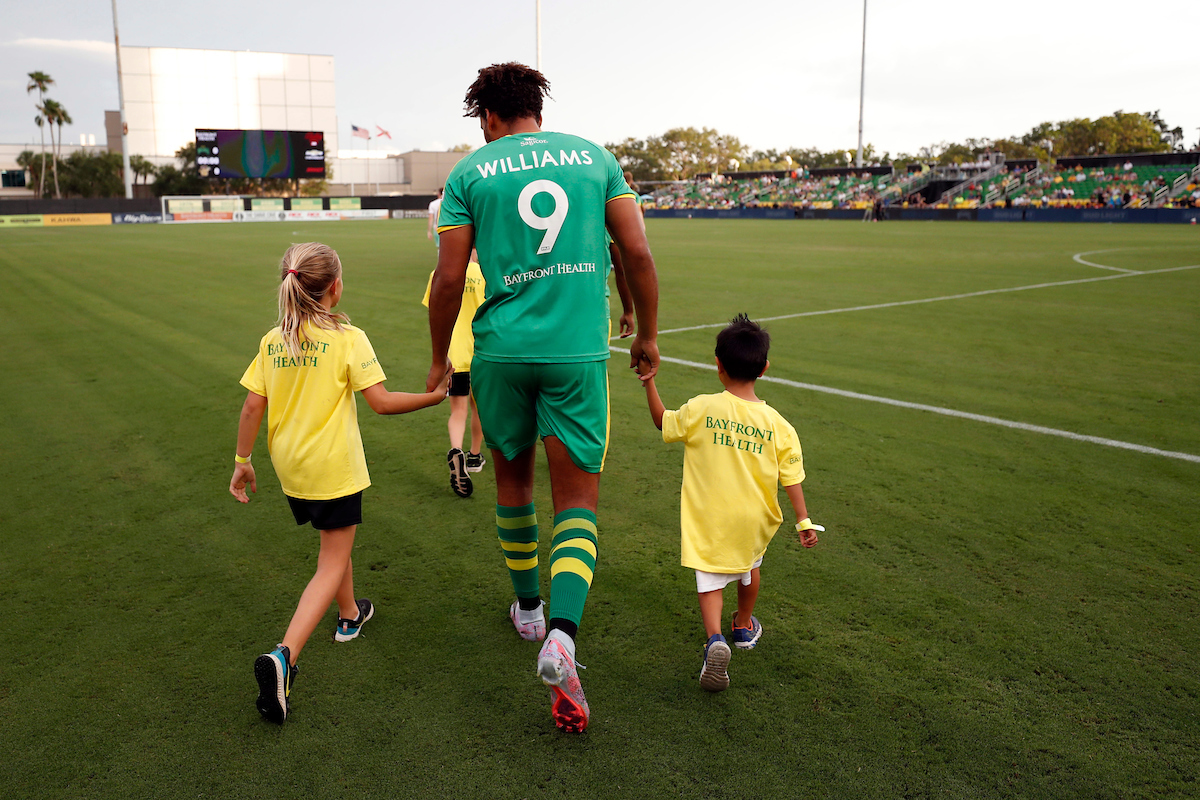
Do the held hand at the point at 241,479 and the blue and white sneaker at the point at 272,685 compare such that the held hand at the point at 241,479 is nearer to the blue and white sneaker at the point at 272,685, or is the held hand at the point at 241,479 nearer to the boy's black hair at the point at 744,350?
the blue and white sneaker at the point at 272,685

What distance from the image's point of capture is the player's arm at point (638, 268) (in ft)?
9.61

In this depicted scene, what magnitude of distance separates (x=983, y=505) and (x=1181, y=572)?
998mm

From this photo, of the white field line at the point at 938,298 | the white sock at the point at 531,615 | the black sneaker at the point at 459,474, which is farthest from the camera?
the white field line at the point at 938,298

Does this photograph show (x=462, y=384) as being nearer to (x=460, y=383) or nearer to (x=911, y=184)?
(x=460, y=383)

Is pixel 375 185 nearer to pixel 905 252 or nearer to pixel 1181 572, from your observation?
pixel 905 252

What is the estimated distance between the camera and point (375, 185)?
94.4 m

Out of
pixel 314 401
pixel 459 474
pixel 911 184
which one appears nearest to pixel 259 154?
pixel 911 184

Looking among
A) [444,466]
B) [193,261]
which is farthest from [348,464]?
[193,261]

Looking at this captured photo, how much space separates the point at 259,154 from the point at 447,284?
5987 cm

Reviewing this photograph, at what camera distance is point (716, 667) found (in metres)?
2.83

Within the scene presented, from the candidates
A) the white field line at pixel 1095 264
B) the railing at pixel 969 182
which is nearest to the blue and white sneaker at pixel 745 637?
the white field line at pixel 1095 264

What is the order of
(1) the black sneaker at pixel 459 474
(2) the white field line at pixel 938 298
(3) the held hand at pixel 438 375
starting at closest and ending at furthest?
1. (3) the held hand at pixel 438 375
2. (1) the black sneaker at pixel 459 474
3. (2) the white field line at pixel 938 298

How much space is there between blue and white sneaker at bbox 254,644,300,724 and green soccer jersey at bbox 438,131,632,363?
1.26m

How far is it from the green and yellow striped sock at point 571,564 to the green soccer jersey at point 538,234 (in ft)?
1.94
